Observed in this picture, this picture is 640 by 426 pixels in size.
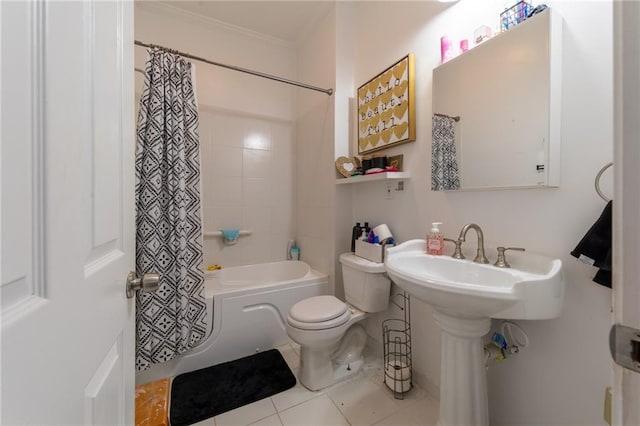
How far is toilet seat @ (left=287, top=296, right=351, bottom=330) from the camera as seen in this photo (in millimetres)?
1378

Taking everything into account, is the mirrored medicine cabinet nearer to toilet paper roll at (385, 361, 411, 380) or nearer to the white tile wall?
toilet paper roll at (385, 361, 411, 380)

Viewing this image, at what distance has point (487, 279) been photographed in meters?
1.00

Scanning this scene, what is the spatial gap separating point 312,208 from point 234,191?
73cm

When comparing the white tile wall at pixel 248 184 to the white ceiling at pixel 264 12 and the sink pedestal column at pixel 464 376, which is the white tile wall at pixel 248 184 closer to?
the white ceiling at pixel 264 12

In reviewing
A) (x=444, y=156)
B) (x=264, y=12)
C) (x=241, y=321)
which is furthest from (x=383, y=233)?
(x=264, y=12)

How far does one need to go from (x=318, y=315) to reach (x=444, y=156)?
1.09 m

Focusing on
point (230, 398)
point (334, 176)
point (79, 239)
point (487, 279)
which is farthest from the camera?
point (334, 176)

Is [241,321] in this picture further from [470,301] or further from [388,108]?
[388,108]

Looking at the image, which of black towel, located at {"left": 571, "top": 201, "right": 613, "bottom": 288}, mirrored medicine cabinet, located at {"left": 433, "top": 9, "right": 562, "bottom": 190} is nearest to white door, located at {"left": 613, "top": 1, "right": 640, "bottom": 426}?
black towel, located at {"left": 571, "top": 201, "right": 613, "bottom": 288}

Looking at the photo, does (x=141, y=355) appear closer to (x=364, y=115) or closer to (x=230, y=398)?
(x=230, y=398)

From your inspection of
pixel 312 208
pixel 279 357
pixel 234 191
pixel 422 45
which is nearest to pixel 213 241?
pixel 234 191

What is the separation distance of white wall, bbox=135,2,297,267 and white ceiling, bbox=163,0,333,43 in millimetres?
82

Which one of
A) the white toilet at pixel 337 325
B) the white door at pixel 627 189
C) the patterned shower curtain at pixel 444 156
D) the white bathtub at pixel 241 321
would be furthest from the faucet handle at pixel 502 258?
the white bathtub at pixel 241 321

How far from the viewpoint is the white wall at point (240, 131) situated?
84.2 inches
